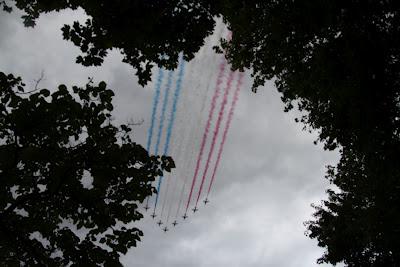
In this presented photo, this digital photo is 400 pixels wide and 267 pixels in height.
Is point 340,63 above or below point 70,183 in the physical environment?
above

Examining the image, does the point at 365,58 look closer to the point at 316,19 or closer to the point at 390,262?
the point at 316,19

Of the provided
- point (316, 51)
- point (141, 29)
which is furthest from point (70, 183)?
point (316, 51)

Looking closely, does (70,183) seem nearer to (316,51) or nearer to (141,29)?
(141,29)

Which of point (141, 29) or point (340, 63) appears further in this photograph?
point (340, 63)

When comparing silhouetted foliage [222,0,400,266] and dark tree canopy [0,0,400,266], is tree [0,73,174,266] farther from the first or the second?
silhouetted foliage [222,0,400,266]

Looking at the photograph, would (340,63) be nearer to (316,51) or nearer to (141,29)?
(316,51)

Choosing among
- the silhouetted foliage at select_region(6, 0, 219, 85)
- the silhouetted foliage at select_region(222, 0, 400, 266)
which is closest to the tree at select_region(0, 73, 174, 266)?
the silhouetted foliage at select_region(6, 0, 219, 85)

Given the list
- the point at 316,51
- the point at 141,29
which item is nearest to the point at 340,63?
the point at 316,51

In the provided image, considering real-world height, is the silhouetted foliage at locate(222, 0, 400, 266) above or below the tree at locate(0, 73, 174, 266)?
above

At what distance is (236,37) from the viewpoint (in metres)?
16.3

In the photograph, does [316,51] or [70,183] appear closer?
[70,183]

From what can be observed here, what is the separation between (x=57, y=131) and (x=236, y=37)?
1064 cm

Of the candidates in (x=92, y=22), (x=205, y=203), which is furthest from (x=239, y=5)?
(x=205, y=203)

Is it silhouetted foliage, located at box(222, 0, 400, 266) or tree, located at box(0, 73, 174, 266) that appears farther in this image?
silhouetted foliage, located at box(222, 0, 400, 266)
